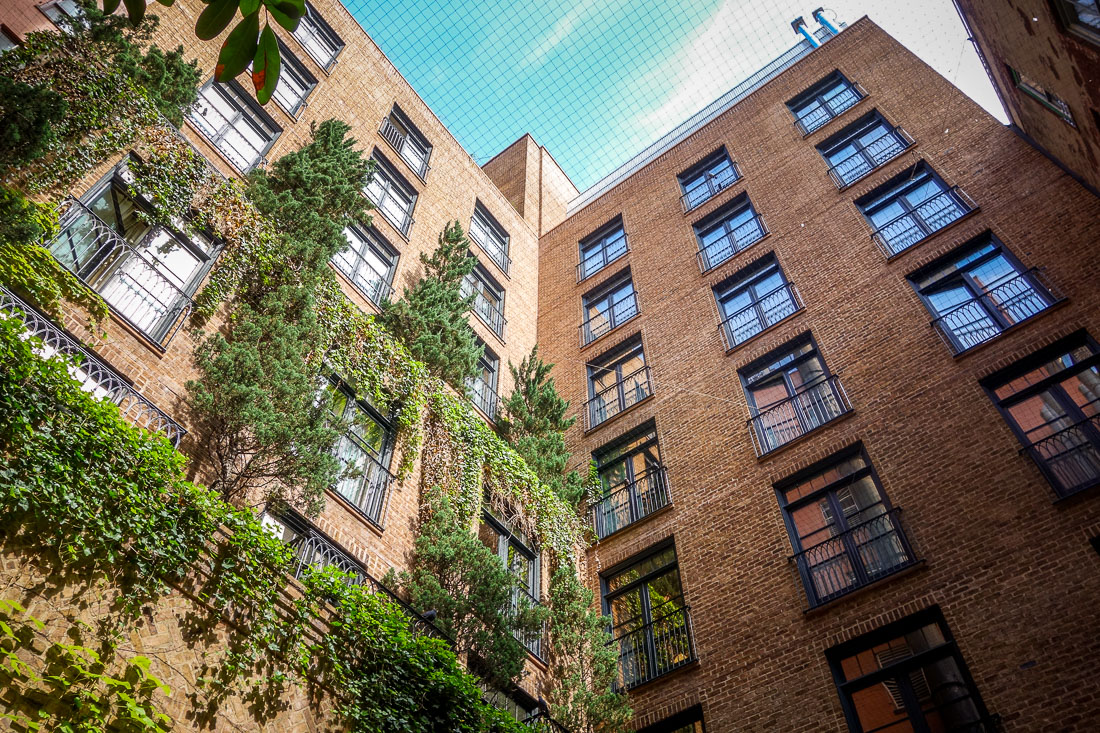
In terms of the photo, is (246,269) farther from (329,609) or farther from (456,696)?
(456,696)

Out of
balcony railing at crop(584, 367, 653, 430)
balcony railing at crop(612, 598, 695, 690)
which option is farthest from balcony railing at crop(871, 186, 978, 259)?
balcony railing at crop(612, 598, 695, 690)

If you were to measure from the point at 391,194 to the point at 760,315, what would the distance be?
34.9 ft

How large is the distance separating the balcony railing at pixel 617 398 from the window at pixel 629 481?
1.07 meters

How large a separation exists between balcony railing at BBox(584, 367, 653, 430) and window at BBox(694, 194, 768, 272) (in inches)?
150

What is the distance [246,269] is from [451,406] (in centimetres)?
460

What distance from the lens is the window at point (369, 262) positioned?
1756 cm

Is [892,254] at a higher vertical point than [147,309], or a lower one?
higher

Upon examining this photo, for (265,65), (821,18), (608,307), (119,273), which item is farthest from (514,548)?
(821,18)

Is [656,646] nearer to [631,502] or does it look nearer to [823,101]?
[631,502]

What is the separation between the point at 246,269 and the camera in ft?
41.4

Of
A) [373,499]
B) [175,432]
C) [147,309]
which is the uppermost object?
[147,309]

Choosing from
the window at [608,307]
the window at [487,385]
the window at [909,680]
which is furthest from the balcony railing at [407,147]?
the window at [909,680]

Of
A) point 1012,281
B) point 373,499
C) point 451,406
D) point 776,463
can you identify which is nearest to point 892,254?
point 1012,281

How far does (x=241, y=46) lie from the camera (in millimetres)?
2941
